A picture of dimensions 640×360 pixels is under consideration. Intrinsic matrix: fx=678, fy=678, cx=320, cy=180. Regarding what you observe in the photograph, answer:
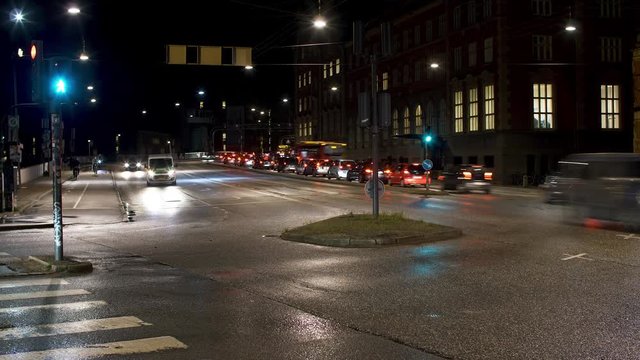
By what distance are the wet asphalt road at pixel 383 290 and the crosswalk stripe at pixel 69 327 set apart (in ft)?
1.07

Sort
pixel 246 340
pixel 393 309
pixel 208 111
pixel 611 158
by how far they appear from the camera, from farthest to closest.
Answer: pixel 208 111
pixel 611 158
pixel 393 309
pixel 246 340

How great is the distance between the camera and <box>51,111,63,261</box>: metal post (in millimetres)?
12328

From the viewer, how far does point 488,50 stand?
52000 millimetres

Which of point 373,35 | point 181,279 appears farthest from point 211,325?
point 373,35

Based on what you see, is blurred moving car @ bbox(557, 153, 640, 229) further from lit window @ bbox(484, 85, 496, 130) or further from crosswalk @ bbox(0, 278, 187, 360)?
lit window @ bbox(484, 85, 496, 130)

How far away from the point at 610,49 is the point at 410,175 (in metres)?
20.6

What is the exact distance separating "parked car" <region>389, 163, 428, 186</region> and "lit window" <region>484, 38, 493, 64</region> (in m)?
14.5

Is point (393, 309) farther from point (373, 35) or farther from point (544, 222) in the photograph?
point (373, 35)

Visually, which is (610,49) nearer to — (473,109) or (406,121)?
(473,109)

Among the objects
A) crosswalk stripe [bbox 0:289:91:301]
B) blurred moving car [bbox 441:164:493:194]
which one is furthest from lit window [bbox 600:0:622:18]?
crosswalk stripe [bbox 0:289:91:301]

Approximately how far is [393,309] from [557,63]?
45748mm

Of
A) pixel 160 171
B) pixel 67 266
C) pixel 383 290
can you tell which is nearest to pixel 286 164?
pixel 160 171

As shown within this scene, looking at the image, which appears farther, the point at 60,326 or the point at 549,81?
the point at 549,81

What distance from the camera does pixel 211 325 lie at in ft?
25.5
